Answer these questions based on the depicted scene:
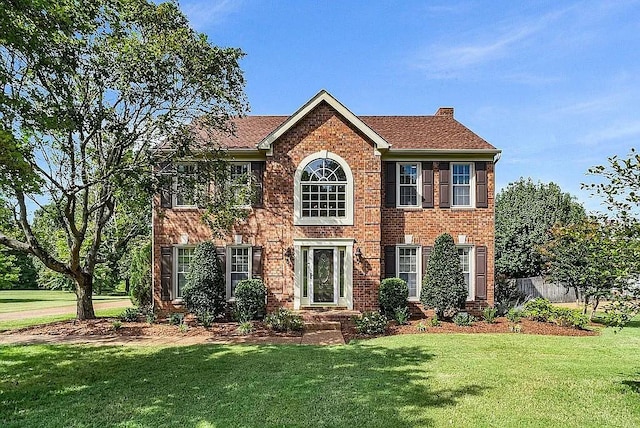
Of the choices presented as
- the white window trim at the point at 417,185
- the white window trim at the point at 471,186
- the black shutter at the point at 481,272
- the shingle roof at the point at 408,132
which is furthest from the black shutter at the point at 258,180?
the black shutter at the point at 481,272

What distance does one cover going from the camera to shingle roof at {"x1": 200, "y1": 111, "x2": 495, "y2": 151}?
54.9 ft

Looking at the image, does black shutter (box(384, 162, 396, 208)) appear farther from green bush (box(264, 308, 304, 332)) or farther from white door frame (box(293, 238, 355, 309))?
green bush (box(264, 308, 304, 332))

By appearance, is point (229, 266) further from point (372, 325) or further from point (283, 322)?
point (372, 325)

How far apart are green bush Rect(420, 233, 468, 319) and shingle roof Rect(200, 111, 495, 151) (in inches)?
145

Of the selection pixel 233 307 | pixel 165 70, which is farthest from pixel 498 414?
pixel 165 70

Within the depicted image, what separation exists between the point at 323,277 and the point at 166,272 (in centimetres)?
561

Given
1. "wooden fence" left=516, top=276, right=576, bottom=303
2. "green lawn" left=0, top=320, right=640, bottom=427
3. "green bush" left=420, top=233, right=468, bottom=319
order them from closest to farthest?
1. "green lawn" left=0, top=320, right=640, bottom=427
2. "green bush" left=420, top=233, right=468, bottom=319
3. "wooden fence" left=516, top=276, right=576, bottom=303

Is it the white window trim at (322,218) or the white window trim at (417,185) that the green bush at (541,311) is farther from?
the white window trim at (322,218)

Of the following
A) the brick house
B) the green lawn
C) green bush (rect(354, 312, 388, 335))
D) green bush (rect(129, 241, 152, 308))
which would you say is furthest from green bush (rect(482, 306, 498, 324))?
green bush (rect(129, 241, 152, 308))

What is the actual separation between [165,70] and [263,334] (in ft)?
26.3

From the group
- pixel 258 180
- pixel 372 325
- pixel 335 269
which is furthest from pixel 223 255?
pixel 372 325

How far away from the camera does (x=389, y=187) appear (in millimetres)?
16531

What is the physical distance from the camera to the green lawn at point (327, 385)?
21.2 ft

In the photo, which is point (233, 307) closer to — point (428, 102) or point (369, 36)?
point (369, 36)
